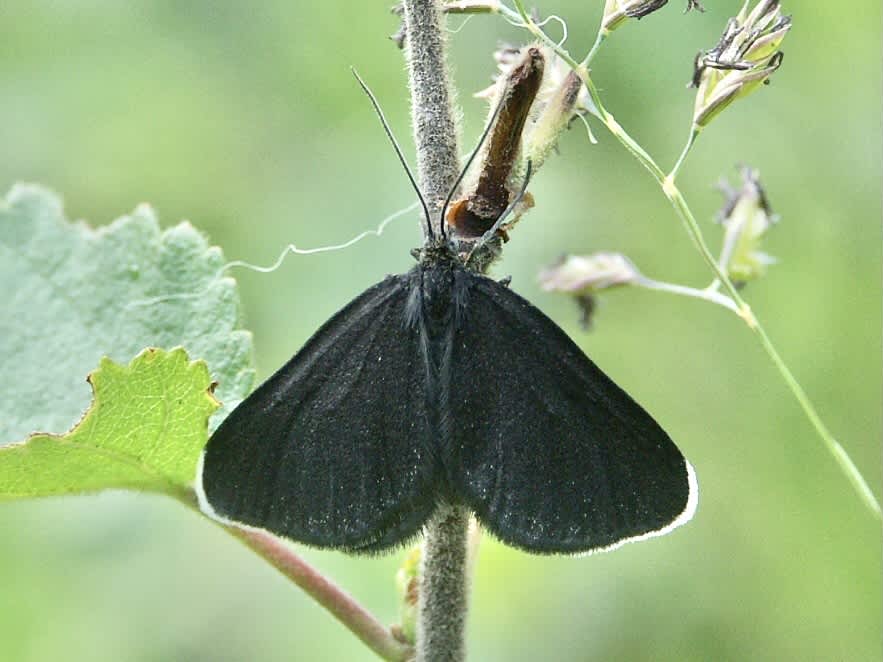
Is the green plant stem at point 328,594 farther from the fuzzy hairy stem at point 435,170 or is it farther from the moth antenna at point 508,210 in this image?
the moth antenna at point 508,210

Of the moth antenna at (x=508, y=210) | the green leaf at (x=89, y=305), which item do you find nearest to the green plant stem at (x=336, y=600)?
the green leaf at (x=89, y=305)

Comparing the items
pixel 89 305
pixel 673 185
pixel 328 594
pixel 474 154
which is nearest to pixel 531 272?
pixel 89 305

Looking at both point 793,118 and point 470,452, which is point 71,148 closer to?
point 793,118

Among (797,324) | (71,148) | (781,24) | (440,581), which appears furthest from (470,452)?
(71,148)

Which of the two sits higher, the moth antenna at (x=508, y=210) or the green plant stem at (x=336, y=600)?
the moth antenna at (x=508, y=210)

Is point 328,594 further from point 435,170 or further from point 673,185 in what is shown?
point 673,185
